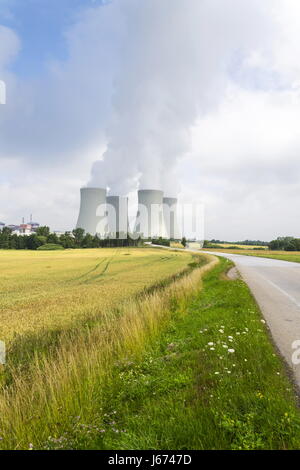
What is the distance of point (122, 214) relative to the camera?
182 ft

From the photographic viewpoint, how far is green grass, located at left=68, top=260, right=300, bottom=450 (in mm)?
2176

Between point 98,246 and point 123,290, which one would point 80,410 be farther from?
point 98,246

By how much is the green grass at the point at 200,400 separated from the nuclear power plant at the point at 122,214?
139 ft

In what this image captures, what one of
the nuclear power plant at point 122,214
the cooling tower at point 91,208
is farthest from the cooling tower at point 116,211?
the cooling tower at point 91,208

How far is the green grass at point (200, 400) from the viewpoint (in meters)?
2.18

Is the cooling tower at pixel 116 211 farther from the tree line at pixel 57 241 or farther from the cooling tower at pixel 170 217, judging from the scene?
the tree line at pixel 57 241

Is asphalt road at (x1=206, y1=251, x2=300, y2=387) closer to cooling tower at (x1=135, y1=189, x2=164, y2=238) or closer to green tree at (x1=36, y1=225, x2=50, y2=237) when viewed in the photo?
cooling tower at (x1=135, y1=189, x2=164, y2=238)

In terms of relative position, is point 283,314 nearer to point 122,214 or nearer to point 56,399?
point 56,399

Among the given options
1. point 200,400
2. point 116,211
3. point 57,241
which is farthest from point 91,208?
point 57,241

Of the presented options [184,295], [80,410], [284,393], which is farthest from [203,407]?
[184,295]

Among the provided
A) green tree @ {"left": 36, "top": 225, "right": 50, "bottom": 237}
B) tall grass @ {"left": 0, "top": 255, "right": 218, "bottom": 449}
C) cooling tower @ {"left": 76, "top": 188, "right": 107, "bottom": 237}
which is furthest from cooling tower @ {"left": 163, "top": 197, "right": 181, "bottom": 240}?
green tree @ {"left": 36, "top": 225, "right": 50, "bottom": 237}

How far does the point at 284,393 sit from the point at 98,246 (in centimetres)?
8751
